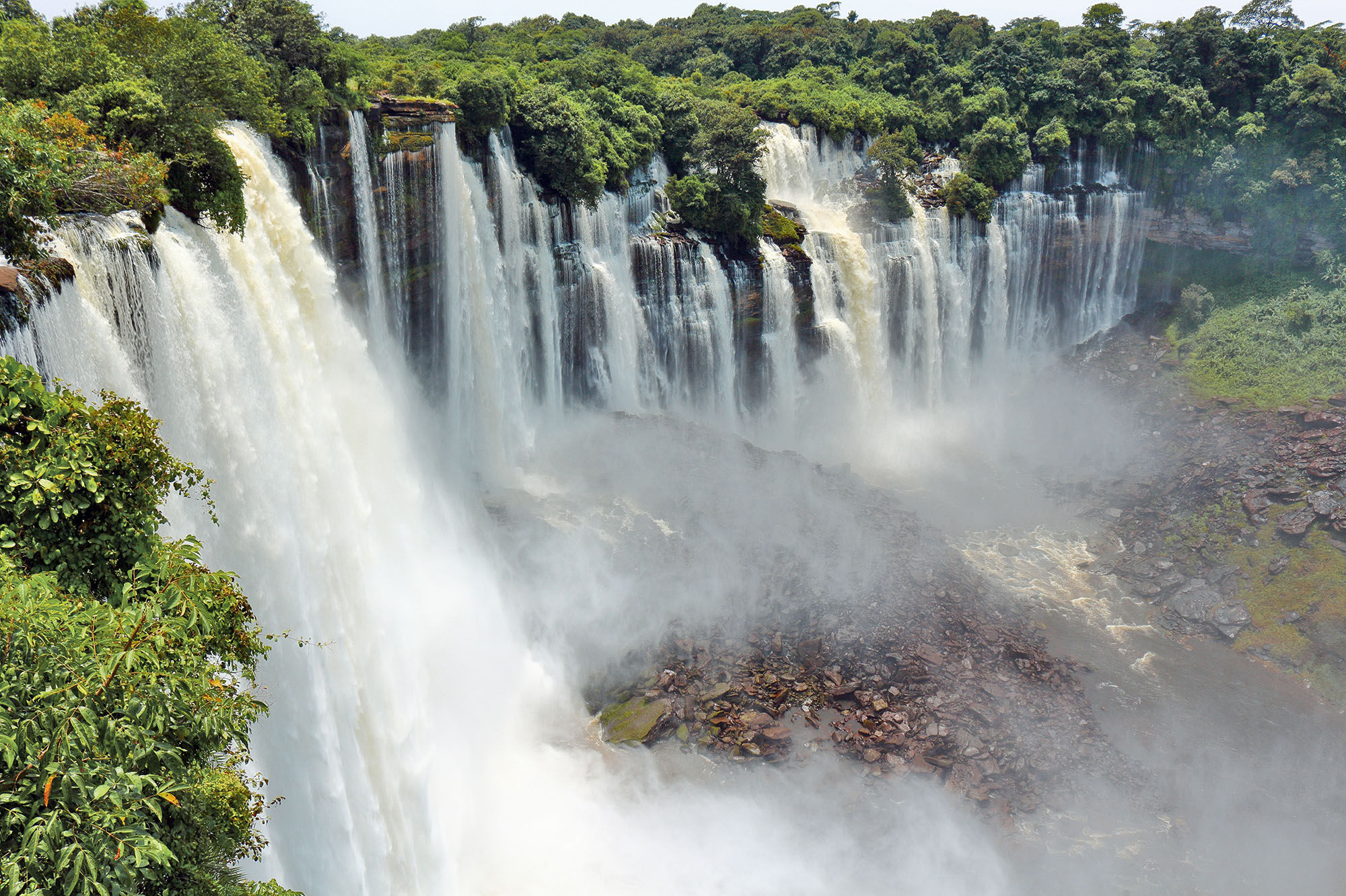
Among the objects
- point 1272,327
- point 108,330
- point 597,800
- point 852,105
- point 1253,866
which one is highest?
point 852,105

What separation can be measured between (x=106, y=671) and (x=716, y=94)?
1500 inches

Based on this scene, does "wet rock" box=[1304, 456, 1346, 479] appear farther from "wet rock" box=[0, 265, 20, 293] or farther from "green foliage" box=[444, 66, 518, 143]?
"wet rock" box=[0, 265, 20, 293]

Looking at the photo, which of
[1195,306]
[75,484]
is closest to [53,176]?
[75,484]

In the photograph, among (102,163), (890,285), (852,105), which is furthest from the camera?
(852,105)

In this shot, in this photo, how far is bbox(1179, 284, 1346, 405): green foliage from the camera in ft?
113

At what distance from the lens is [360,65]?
23.1 m

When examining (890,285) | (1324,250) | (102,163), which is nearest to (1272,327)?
(1324,250)

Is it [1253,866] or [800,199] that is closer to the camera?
[1253,866]

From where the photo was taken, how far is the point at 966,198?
35.2 meters

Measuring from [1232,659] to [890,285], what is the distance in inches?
685

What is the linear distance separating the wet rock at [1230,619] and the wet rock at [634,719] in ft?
55.0

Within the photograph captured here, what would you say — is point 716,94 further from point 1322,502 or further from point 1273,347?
point 1322,502

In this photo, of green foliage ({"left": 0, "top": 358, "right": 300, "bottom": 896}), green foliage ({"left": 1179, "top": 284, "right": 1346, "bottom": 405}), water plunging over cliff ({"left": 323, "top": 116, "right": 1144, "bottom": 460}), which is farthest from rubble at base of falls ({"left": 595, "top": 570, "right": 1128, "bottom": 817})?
green foliage ({"left": 1179, "top": 284, "right": 1346, "bottom": 405})

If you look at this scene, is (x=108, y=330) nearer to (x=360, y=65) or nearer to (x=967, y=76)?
(x=360, y=65)
